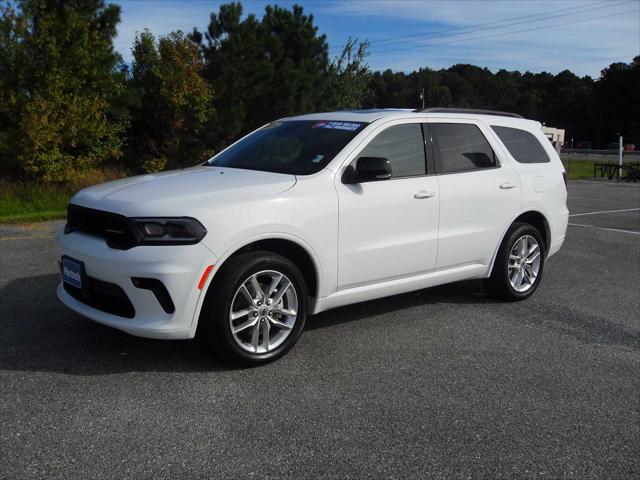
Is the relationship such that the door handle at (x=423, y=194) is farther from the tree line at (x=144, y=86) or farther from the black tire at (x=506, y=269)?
the tree line at (x=144, y=86)

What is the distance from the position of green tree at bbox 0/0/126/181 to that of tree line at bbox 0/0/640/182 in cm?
3

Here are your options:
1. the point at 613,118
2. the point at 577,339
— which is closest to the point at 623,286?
the point at 577,339

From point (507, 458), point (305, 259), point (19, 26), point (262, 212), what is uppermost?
point (19, 26)

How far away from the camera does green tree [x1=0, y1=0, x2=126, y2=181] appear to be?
12703 millimetres

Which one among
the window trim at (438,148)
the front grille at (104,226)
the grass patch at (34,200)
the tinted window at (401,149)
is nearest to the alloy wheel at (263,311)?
the front grille at (104,226)

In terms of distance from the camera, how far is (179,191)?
4043mm

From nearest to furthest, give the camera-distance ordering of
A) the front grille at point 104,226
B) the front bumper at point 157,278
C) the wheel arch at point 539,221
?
the front bumper at point 157,278 < the front grille at point 104,226 < the wheel arch at point 539,221

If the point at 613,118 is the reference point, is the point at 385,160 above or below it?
below

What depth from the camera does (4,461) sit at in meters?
2.90

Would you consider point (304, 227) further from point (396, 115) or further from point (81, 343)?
point (81, 343)

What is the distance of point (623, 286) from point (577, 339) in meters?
2.28

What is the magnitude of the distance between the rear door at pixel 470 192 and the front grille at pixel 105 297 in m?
2.61

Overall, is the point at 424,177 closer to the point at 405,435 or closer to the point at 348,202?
the point at 348,202

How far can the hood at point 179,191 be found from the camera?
3.82m
